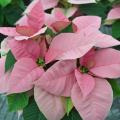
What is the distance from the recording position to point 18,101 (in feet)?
2.36

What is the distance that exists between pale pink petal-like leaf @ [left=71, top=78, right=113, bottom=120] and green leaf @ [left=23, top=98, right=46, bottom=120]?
90 millimetres

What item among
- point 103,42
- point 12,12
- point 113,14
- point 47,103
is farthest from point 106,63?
point 12,12

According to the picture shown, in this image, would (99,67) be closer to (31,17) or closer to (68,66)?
(68,66)

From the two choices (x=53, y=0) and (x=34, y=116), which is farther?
(x=53, y=0)

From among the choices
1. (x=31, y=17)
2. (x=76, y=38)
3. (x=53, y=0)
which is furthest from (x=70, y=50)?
(x=53, y=0)

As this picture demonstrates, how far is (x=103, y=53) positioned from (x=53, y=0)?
0.34m

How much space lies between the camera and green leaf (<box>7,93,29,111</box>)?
714mm

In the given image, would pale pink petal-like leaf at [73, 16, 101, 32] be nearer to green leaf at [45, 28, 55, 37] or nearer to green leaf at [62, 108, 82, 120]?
green leaf at [45, 28, 55, 37]

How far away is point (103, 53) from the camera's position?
731 mm

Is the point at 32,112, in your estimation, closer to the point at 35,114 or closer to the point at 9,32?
the point at 35,114

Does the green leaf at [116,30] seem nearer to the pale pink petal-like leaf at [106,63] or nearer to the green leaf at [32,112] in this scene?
the pale pink petal-like leaf at [106,63]

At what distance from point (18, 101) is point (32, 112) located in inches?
1.6

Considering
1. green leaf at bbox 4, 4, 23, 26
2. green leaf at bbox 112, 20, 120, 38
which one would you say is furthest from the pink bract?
green leaf at bbox 4, 4, 23, 26

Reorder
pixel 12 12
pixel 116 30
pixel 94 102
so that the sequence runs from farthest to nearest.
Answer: pixel 12 12 < pixel 116 30 < pixel 94 102
